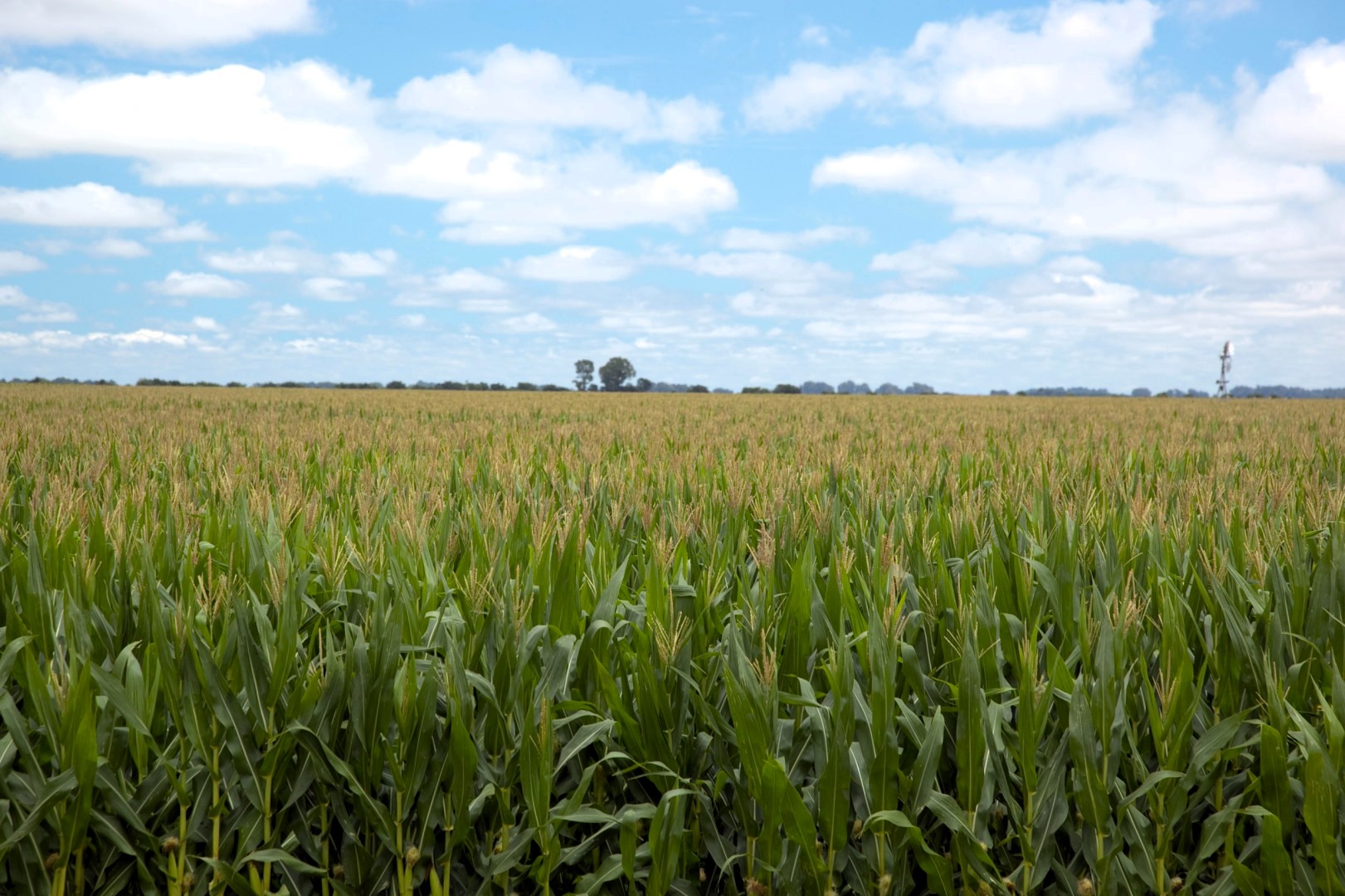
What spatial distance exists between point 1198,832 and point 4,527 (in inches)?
200

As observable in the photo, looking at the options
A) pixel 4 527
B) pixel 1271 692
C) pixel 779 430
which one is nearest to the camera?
pixel 1271 692

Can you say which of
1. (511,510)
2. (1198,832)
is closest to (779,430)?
(511,510)

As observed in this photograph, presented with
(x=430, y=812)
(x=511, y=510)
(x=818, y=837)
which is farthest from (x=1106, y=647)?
(x=511, y=510)

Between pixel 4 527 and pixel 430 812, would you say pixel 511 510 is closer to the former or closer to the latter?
pixel 430 812

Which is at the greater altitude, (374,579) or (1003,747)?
(374,579)

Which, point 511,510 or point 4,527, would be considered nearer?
point 511,510

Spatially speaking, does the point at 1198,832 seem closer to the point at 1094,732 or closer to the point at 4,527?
the point at 1094,732

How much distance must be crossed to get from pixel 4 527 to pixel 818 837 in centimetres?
411

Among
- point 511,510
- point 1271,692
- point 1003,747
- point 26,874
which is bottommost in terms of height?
point 26,874

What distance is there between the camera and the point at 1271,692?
7.06 feet

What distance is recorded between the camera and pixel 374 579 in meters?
3.18

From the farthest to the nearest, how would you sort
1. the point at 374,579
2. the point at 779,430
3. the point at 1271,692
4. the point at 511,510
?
1. the point at 779,430
2. the point at 511,510
3. the point at 374,579
4. the point at 1271,692

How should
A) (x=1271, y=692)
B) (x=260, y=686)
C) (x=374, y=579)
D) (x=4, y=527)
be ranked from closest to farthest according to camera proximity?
(x=1271, y=692)
(x=260, y=686)
(x=374, y=579)
(x=4, y=527)

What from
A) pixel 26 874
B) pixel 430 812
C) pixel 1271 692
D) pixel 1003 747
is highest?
pixel 1271 692
